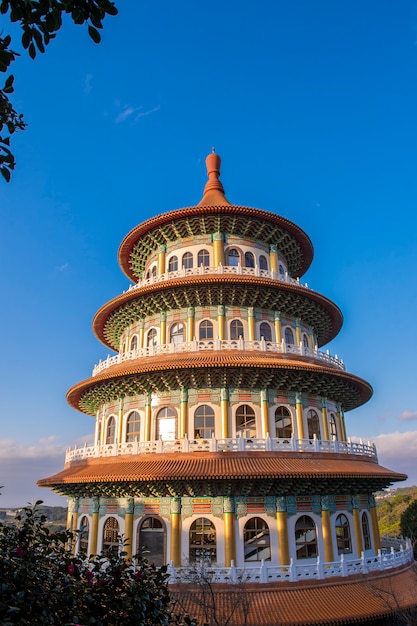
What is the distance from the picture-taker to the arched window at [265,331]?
26.4 m

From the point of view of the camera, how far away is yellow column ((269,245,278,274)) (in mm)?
29469

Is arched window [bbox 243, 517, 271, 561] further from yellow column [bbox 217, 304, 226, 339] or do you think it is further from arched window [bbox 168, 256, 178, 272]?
arched window [bbox 168, 256, 178, 272]

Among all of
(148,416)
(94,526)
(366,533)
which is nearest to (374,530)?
(366,533)

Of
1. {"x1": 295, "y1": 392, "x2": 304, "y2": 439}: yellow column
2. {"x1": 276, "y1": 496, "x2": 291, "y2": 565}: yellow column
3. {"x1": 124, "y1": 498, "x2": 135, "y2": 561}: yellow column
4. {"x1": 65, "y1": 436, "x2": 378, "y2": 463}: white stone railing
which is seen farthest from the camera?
{"x1": 295, "y1": 392, "x2": 304, "y2": 439}: yellow column

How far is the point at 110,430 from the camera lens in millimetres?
26781

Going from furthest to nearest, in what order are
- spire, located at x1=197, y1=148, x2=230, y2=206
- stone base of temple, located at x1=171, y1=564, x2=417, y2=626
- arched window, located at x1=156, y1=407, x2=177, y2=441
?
spire, located at x1=197, y1=148, x2=230, y2=206, arched window, located at x1=156, y1=407, x2=177, y2=441, stone base of temple, located at x1=171, y1=564, x2=417, y2=626

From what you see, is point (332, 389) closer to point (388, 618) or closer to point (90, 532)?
point (388, 618)

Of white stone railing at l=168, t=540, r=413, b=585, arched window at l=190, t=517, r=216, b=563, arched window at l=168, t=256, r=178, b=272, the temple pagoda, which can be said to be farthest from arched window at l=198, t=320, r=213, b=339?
white stone railing at l=168, t=540, r=413, b=585

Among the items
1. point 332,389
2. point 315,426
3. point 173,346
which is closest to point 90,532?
point 173,346

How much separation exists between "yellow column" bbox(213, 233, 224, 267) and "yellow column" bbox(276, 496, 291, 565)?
520 inches

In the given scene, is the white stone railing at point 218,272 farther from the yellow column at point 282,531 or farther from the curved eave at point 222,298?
the yellow column at point 282,531

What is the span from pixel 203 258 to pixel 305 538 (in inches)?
614

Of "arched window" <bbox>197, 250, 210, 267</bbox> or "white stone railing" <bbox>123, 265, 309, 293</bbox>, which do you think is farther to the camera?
"arched window" <bbox>197, 250, 210, 267</bbox>

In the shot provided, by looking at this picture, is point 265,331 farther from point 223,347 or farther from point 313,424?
point 313,424
